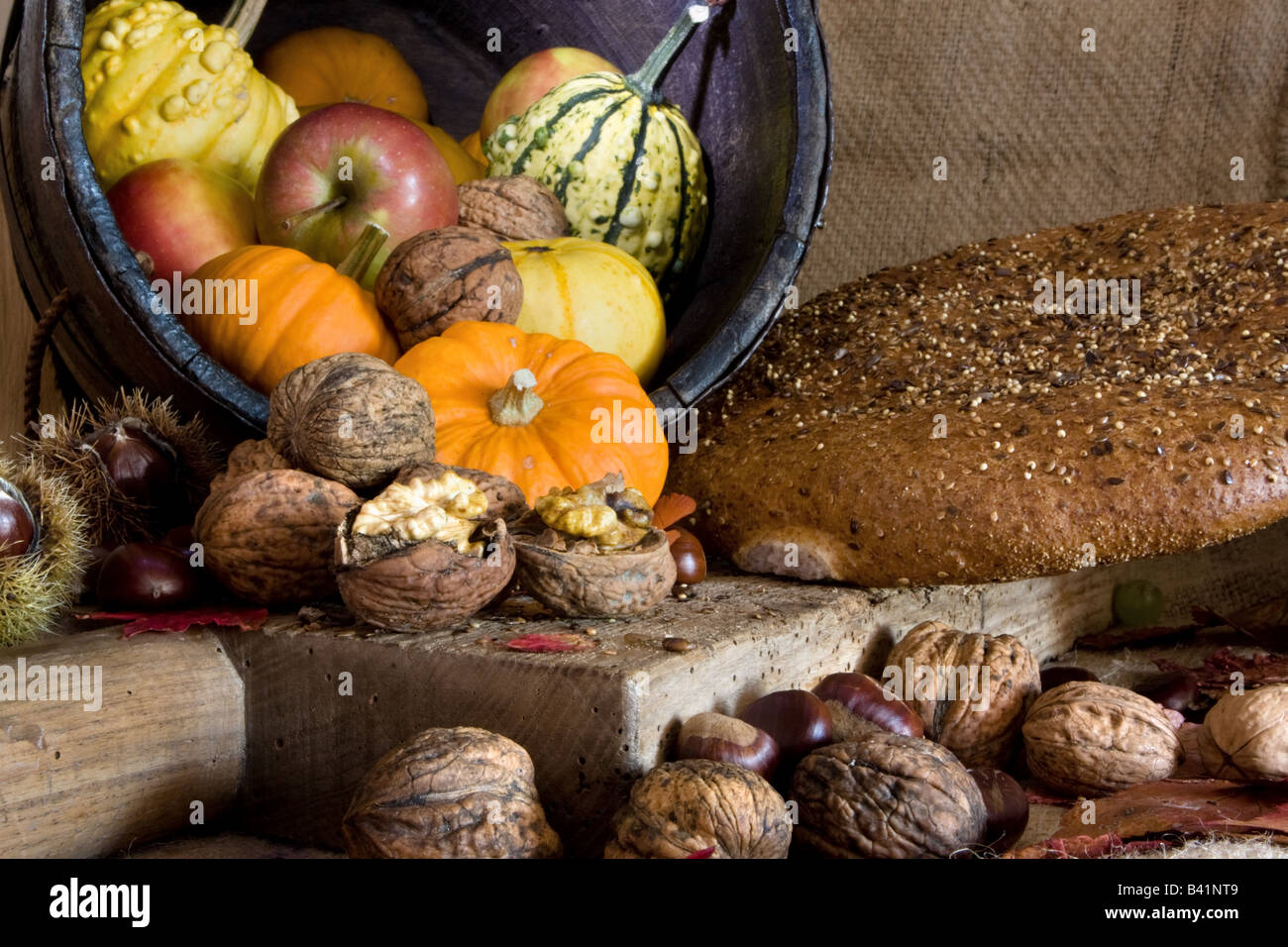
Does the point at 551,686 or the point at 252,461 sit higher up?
the point at 252,461

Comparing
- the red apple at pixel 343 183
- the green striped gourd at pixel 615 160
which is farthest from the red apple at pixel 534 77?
the red apple at pixel 343 183

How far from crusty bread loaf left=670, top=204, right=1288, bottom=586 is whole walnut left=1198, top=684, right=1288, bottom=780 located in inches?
11.2

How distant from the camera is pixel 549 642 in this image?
1.19 m

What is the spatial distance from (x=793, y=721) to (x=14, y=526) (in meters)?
0.82

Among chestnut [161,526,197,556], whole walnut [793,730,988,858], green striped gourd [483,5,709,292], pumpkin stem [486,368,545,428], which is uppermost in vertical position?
green striped gourd [483,5,709,292]

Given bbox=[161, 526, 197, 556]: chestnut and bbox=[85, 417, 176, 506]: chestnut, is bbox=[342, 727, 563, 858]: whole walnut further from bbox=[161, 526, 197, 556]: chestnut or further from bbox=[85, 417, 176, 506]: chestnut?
bbox=[85, 417, 176, 506]: chestnut

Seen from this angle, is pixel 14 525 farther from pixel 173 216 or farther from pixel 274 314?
pixel 173 216

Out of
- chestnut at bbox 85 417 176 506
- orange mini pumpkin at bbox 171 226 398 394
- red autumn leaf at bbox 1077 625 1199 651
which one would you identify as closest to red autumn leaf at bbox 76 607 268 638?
chestnut at bbox 85 417 176 506

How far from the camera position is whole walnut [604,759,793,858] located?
0.97 metres

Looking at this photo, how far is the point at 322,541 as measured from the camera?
1274 millimetres

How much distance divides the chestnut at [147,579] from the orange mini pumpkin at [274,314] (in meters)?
0.35

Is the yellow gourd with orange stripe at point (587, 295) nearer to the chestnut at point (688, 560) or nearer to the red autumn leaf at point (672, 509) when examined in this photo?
the red autumn leaf at point (672, 509)

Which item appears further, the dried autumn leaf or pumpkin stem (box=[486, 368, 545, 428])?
pumpkin stem (box=[486, 368, 545, 428])

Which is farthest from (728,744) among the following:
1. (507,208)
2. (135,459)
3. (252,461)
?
(507,208)
